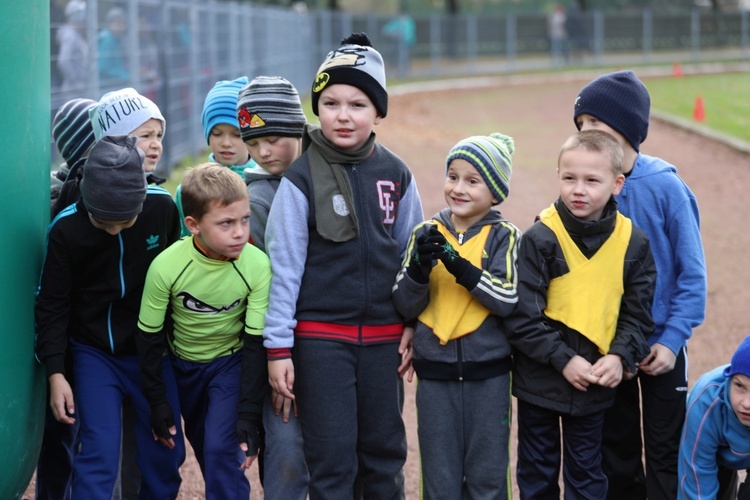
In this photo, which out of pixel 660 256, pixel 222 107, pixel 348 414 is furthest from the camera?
pixel 222 107

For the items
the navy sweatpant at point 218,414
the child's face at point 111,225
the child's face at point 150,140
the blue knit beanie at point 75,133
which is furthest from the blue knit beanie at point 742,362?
the blue knit beanie at point 75,133

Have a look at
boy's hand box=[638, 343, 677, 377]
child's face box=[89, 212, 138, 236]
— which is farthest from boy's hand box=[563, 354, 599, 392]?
child's face box=[89, 212, 138, 236]

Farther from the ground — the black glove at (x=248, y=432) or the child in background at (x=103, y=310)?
the child in background at (x=103, y=310)

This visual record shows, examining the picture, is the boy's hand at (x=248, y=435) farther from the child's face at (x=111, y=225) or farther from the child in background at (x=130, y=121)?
the child in background at (x=130, y=121)

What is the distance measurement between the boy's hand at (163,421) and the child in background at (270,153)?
0.35m

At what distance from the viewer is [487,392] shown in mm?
3754

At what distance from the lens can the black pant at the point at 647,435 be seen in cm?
402

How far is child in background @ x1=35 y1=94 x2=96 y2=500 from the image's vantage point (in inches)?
167

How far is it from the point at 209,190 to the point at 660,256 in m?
1.78

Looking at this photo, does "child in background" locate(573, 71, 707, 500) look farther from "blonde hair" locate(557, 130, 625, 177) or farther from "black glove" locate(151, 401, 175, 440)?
"black glove" locate(151, 401, 175, 440)

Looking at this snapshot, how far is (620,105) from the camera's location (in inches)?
157

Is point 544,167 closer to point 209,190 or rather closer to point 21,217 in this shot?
point 209,190

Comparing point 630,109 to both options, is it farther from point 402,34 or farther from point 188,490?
point 402,34

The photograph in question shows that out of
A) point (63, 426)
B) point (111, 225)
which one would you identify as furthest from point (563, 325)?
point (63, 426)
